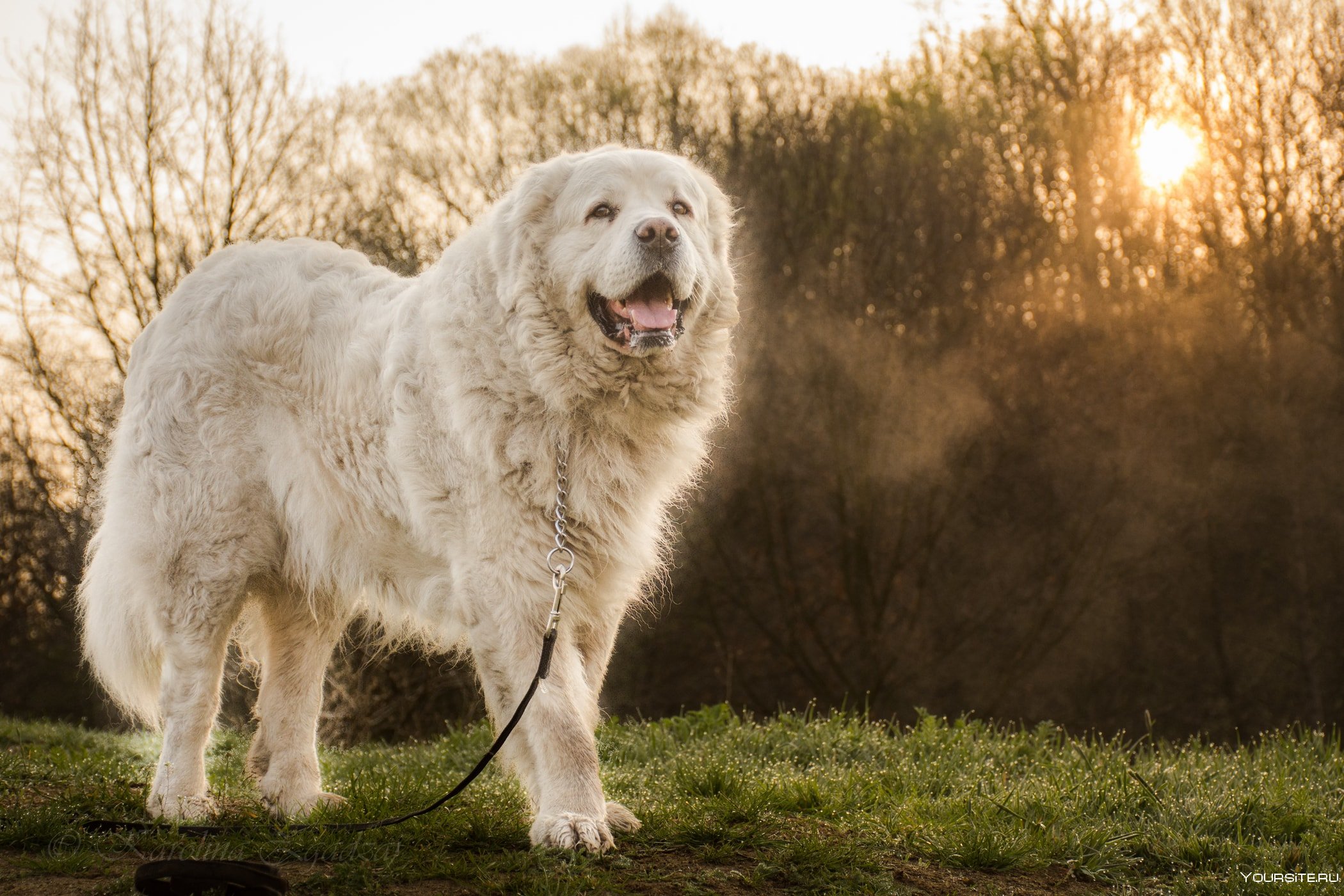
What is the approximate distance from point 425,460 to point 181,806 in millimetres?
1486

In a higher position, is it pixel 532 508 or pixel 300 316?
pixel 300 316

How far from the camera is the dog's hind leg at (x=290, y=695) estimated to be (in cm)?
426

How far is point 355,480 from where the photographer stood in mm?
4059

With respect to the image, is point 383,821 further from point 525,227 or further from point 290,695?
point 525,227

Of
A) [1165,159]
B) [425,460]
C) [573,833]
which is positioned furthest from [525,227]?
[1165,159]

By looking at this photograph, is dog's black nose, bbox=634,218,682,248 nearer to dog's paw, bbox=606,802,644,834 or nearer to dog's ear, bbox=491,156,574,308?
dog's ear, bbox=491,156,574,308

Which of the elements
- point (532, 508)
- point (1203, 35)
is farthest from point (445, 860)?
point (1203, 35)

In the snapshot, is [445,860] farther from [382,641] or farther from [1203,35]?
[1203,35]

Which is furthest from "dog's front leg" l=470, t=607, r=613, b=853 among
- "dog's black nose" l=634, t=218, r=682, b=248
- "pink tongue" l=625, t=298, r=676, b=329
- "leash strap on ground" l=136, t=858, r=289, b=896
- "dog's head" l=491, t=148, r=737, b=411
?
"dog's black nose" l=634, t=218, r=682, b=248

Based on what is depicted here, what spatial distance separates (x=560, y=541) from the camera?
3.58 meters

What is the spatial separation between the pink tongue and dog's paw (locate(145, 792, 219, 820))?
2245 mm

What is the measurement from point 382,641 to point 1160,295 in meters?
12.3

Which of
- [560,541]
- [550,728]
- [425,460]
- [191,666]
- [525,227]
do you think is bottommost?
[550,728]

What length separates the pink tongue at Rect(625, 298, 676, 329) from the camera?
361 cm
